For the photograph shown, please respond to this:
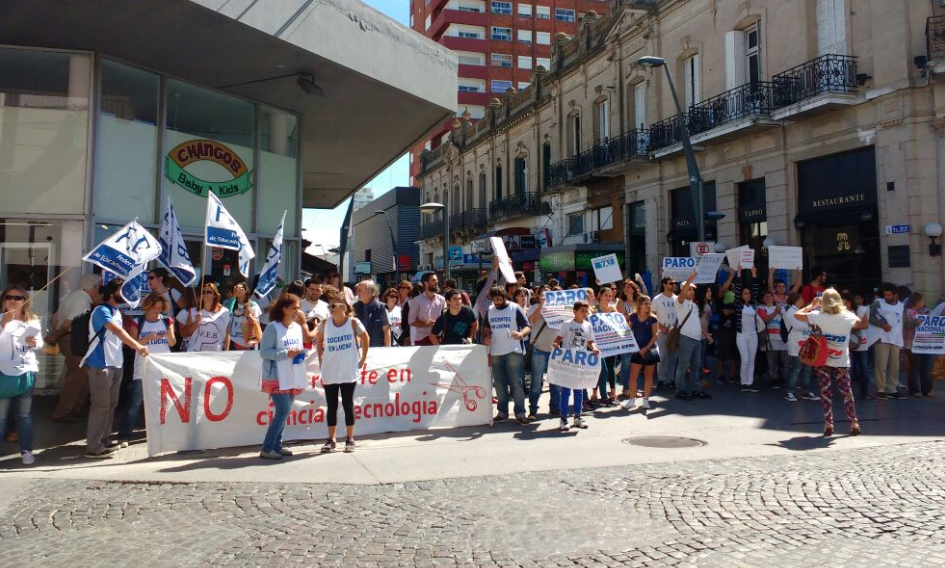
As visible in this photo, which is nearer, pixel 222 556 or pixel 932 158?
pixel 222 556

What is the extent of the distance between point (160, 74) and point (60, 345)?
15.6ft

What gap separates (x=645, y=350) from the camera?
10.5 meters

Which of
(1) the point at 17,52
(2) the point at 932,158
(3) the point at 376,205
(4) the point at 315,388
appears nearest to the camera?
(4) the point at 315,388

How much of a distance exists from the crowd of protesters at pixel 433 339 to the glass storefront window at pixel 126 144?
5.42ft

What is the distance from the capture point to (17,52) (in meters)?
10.2

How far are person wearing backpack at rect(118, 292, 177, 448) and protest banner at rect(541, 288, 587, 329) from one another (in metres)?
4.90

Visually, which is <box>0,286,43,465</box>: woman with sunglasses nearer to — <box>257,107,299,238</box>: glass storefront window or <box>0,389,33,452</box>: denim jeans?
<box>0,389,33,452</box>: denim jeans

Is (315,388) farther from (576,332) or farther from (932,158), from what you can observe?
(932,158)

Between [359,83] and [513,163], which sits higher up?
[513,163]

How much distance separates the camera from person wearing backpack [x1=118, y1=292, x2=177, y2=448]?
791 cm

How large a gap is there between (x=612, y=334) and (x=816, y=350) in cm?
260

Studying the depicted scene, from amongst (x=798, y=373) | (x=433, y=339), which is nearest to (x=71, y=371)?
(x=433, y=339)

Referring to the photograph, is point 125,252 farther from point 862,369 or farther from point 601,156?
point 601,156

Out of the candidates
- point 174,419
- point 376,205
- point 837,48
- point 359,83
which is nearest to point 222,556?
point 174,419
